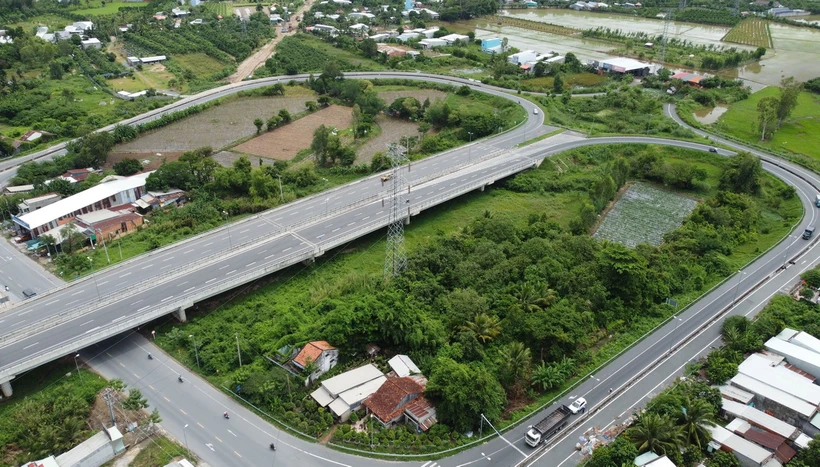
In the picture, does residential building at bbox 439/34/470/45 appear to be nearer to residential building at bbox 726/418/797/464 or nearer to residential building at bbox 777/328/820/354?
residential building at bbox 777/328/820/354

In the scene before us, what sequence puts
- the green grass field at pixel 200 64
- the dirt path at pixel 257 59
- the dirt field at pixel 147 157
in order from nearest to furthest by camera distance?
the dirt field at pixel 147 157, the dirt path at pixel 257 59, the green grass field at pixel 200 64

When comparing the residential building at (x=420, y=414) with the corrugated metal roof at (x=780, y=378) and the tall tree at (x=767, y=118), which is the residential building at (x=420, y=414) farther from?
the tall tree at (x=767, y=118)

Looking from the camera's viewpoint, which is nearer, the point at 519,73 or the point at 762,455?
the point at 762,455

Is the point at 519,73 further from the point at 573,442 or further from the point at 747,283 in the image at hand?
the point at 573,442

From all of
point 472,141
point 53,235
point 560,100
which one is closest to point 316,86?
point 472,141

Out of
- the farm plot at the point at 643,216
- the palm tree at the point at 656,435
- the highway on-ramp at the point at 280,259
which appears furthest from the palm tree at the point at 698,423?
the farm plot at the point at 643,216

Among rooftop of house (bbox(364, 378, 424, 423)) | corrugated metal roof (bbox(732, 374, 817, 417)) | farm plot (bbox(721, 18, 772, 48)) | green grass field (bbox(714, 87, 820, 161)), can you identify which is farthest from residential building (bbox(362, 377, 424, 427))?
farm plot (bbox(721, 18, 772, 48))

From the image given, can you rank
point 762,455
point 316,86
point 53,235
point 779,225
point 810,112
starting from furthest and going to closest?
point 316,86
point 810,112
point 779,225
point 53,235
point 762,455
